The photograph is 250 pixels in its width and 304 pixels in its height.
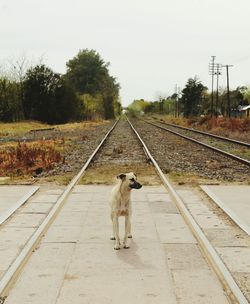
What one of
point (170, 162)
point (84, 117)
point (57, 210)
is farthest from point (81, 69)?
point (57, 210)

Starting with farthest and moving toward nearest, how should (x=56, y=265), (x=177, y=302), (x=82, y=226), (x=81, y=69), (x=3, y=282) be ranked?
(x=81, y=69), (x=82, y=226), (x=56, y=265), (x=3, y=282), (x=177, y=302)

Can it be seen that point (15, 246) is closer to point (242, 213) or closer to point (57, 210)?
point (57, 210)

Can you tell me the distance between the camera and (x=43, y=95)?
200ft

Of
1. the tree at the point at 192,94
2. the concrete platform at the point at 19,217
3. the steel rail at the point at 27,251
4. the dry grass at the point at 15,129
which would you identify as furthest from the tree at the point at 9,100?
the steel rail at the point at 27,251

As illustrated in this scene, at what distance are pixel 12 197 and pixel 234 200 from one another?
14.1ft

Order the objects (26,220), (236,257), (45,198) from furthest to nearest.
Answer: (45,198)
(26,220)
(236,257)

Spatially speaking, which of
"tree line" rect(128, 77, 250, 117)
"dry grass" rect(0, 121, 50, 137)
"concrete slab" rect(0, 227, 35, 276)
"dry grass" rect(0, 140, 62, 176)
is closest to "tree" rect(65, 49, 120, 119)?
"tree line" rect(128, 77, 250, 117)

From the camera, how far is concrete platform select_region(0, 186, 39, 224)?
27.3ft

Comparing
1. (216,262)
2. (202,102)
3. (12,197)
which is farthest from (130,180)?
(202,102)

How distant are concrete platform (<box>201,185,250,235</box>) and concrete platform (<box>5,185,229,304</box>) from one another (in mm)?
893

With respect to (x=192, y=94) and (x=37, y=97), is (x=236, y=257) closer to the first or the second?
(x=37, y=97)

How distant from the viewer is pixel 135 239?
6.53 meters

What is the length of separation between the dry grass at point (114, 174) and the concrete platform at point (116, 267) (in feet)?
12.9

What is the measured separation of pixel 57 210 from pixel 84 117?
231ft
